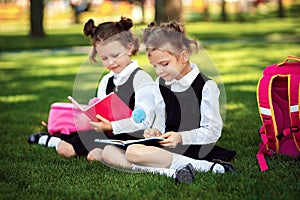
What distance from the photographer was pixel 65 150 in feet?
15.5

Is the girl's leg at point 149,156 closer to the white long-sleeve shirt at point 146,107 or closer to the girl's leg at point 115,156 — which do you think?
the girl's leg at point 115,156

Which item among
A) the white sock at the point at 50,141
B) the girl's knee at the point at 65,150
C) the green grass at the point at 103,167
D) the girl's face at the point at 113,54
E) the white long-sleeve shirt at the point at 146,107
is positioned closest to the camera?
the green grass at the point at 103,167

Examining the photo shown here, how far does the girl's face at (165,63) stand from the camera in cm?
416

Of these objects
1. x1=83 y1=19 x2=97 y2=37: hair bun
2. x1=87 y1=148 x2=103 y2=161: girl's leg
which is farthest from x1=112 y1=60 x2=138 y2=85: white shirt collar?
x1=87 y1=148 x2=103 y2=161: girl's leg

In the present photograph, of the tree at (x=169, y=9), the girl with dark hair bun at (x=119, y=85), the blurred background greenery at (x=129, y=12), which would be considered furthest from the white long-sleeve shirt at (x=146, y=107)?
the blurred background greenery at (x=129, y=12)

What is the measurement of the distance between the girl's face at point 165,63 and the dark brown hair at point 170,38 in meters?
0.04

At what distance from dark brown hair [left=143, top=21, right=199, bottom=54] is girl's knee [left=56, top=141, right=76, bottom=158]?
1087mm

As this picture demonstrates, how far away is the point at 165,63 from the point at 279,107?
3.05ft

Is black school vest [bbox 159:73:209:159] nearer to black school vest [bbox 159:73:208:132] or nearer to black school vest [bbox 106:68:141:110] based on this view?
black school vest [bbox 159:73:208:132]

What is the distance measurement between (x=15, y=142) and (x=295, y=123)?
8.30ft

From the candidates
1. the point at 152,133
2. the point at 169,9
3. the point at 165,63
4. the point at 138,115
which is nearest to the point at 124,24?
the point at 165,63

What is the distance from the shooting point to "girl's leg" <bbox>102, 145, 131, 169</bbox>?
4227mm

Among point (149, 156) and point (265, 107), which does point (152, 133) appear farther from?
point (265, 107)

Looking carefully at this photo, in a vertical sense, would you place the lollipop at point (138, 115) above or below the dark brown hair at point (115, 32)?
below
